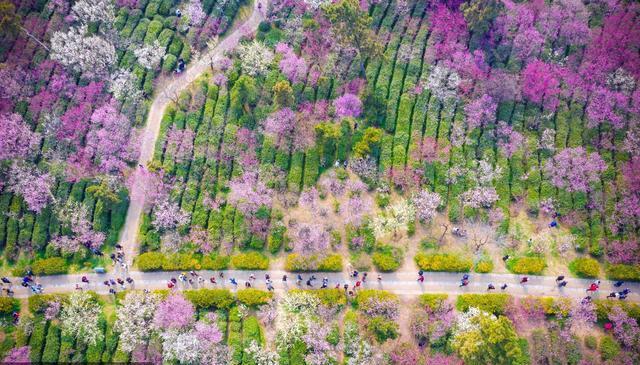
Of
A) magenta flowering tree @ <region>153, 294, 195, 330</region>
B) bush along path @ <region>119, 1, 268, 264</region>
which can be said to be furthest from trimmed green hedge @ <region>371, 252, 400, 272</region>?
bush along path @ <region>119, 1, 268, 264</region>

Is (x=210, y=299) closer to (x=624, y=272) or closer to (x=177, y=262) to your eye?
(x=177, y=262)

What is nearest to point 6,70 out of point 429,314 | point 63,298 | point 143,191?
point 143,191

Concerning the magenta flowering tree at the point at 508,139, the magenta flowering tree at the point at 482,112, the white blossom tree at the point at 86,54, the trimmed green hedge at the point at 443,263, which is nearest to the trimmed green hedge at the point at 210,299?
the trimmed green hedge at the point at 443,263

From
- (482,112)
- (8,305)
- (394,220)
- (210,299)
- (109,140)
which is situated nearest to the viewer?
(210,299)

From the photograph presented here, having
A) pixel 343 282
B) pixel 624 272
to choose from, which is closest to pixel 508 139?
pixel 624 272

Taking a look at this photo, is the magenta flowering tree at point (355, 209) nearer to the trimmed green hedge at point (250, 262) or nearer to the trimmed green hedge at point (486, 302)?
the trimmed green hedge at point (250, 262)

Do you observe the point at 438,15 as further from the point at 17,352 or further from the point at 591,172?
the point at 17,352
